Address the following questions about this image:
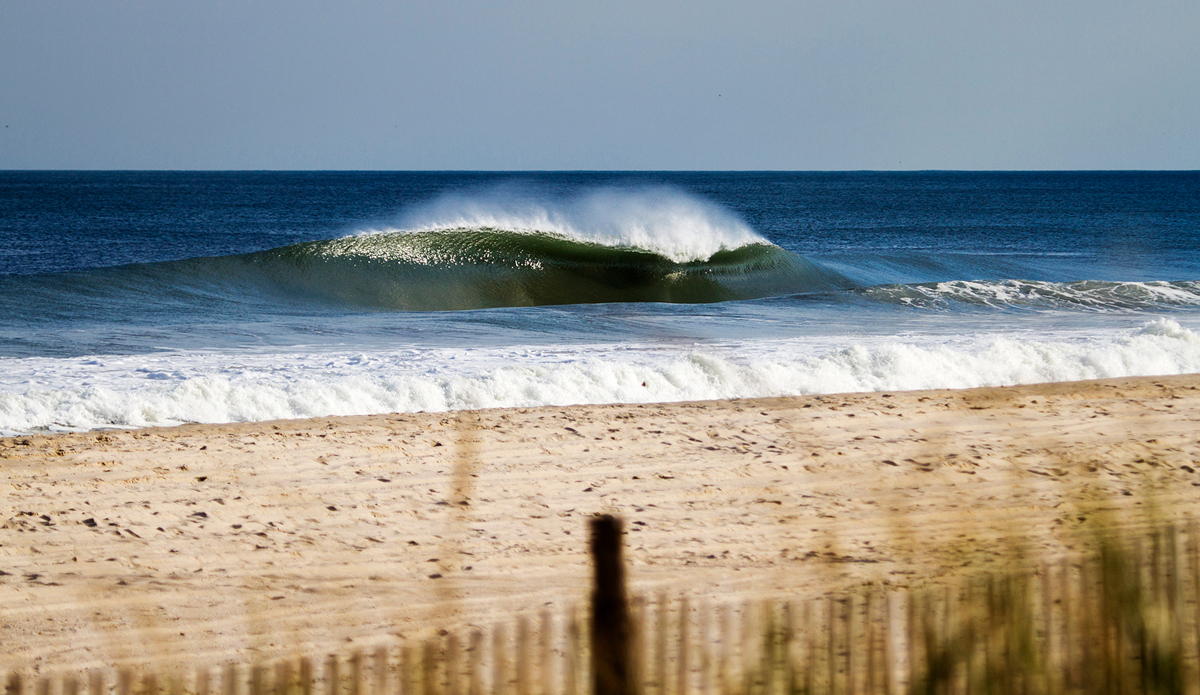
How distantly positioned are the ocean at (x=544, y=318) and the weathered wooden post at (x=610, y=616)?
6608 millimetres

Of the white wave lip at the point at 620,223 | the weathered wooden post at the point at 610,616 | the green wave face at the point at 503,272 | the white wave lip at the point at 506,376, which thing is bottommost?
the weathered wooden post at the point at 610,616

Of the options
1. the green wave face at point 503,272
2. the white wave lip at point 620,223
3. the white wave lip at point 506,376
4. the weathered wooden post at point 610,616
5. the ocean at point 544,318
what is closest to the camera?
the weathered wooden post at point 610,616

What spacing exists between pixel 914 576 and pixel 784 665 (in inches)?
121

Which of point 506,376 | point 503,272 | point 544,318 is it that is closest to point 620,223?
point 503,272

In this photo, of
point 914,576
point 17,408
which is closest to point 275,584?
point 914,576

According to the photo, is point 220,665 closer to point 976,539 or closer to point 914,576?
point 914,576

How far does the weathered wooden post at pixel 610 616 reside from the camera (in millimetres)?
1390

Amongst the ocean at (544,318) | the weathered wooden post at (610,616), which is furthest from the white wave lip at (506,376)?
the weathered wooden post at (610,616)

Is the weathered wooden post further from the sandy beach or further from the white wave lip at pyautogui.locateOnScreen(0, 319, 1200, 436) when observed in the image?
the white wave lip at pyautogui.locateOnScreen(0, 319, 1200, 436)

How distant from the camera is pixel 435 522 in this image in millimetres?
5086

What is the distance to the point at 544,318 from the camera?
561 inches

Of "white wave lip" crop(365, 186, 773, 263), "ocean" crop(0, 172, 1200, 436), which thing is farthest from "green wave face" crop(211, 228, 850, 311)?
"white wave lip" crop(365, 186, 773, 263)

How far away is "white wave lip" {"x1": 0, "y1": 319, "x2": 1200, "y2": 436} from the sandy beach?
0.60 meters

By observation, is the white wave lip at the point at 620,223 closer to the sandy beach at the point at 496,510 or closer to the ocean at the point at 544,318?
the ocean at the point at 544,318
